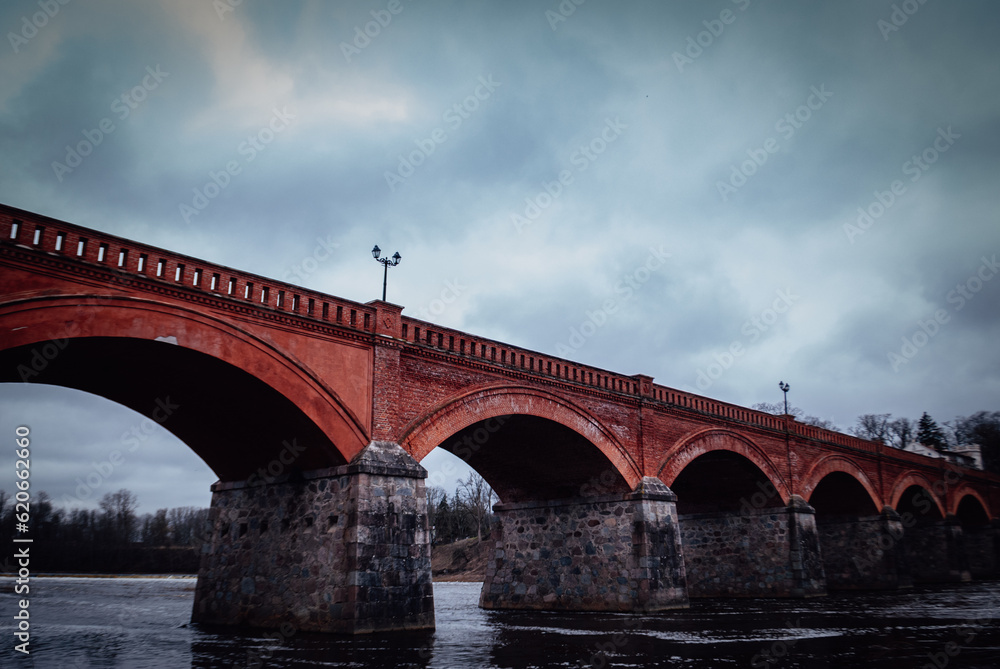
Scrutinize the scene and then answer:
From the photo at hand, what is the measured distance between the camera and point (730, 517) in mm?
27031

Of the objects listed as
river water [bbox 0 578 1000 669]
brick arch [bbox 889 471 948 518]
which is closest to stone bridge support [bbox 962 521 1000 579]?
brick arch [bbox 889 471 948 518]

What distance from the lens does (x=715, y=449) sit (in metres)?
23.2

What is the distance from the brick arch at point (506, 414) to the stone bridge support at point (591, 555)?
102 cm

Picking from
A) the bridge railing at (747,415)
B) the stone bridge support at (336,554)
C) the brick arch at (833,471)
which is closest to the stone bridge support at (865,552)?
the brick arch at (833,471)

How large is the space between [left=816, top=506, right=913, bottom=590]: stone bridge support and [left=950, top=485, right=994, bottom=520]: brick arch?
9.23 m

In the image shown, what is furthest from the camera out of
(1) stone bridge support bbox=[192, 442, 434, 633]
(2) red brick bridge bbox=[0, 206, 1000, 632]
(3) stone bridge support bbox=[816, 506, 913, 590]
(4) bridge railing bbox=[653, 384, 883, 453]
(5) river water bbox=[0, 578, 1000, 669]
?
(3) stone bridge support bbox=[816, 506, 913, 590]

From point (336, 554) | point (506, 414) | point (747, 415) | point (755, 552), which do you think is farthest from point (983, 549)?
point (336, 554)

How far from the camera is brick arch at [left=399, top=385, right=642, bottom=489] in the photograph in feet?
48.9

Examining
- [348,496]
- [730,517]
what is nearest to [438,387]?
[348,496]

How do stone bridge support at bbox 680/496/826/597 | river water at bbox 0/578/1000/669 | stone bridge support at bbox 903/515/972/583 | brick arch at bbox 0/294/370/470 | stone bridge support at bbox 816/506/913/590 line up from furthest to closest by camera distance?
1. stone bridge support at bbox 903/515/972/583
2. stone bridge support at bbox 816/506/913/590
3. stone bridge support at bbox 680/496/826/597
4. brick arch at bbox 0/294/370/470
5. river water at bbox 0/578/1000/669

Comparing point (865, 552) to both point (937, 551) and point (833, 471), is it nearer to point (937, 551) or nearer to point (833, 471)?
point (833, 471)

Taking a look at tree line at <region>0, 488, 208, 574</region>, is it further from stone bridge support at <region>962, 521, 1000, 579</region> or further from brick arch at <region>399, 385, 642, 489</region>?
stone bridge support at <region>962, 521, 1000, 579</region>

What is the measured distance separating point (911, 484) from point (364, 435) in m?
30.4

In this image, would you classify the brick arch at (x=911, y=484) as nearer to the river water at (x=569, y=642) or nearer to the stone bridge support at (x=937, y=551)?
the stone bridge support at (x=937, y=551)
